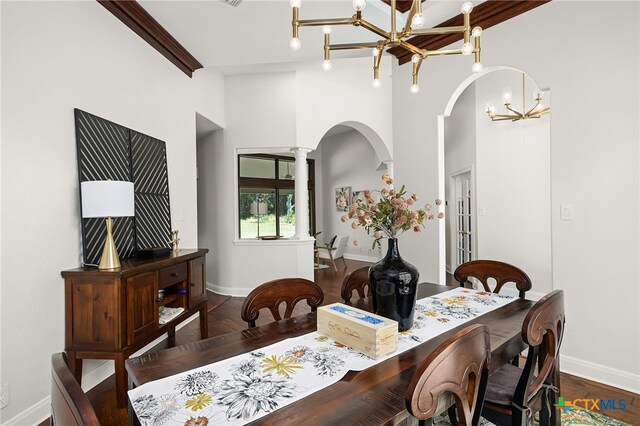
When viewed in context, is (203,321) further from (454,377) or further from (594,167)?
(594,167)

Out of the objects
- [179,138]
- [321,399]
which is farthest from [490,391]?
[179,138]

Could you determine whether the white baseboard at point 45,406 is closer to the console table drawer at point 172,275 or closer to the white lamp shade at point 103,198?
the console table drawer at point 172,275

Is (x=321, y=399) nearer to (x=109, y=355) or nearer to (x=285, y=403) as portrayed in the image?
(x=285, y=403)

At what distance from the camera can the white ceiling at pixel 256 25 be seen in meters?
2.68

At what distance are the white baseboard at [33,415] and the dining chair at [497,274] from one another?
273cm

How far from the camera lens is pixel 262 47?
341cm

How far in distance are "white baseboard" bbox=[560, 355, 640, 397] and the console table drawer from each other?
3.14 metres

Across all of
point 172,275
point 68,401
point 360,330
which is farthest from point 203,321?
point 68,401

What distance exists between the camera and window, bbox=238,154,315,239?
6.98 metres

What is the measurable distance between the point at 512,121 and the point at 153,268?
4535 mm

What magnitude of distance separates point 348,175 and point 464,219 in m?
4.05

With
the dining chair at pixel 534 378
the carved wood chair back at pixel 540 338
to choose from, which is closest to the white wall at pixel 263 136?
the dining chair at pixel 534 378

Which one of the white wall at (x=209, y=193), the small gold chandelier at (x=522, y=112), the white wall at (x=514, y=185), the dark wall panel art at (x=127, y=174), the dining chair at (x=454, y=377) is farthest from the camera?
the white wall at (x=209, y=193)

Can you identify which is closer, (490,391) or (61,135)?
(490,391)
